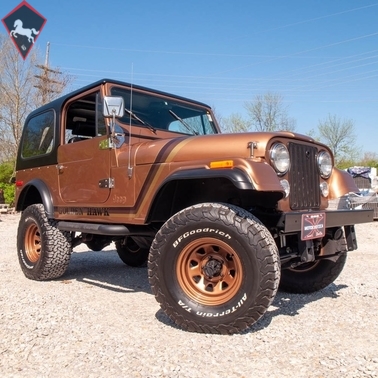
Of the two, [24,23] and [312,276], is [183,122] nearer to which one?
[312,276]

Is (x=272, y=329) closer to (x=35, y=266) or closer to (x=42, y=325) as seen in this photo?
(x=42, y=325)

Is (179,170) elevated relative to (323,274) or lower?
elevated

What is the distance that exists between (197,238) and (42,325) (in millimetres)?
1355

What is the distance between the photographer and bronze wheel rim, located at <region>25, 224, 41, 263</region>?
5.41 metres

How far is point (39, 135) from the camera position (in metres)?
5.58

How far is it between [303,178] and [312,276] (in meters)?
1.22

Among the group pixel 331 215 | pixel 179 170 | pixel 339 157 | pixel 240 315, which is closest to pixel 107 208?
pixel 179 170

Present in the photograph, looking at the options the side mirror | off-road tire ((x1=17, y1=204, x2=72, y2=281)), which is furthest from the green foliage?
the side mirror

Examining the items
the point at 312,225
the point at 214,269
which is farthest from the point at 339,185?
the point at 214,269

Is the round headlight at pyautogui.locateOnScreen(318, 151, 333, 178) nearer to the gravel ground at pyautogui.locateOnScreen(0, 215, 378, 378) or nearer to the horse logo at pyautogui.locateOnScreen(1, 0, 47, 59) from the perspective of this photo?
the gravel ground at pyautogui.locateOnScreen(0, 215, 378, 378)

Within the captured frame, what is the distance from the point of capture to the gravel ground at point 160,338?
2533mm

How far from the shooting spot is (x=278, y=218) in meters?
3.35

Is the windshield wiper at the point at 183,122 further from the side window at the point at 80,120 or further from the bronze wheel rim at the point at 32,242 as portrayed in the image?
the bronze wheel rim at the point at 32,242

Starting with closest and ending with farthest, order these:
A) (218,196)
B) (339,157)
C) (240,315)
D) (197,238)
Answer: (240,315) < (197,238) < (218,196) < (339,157)
